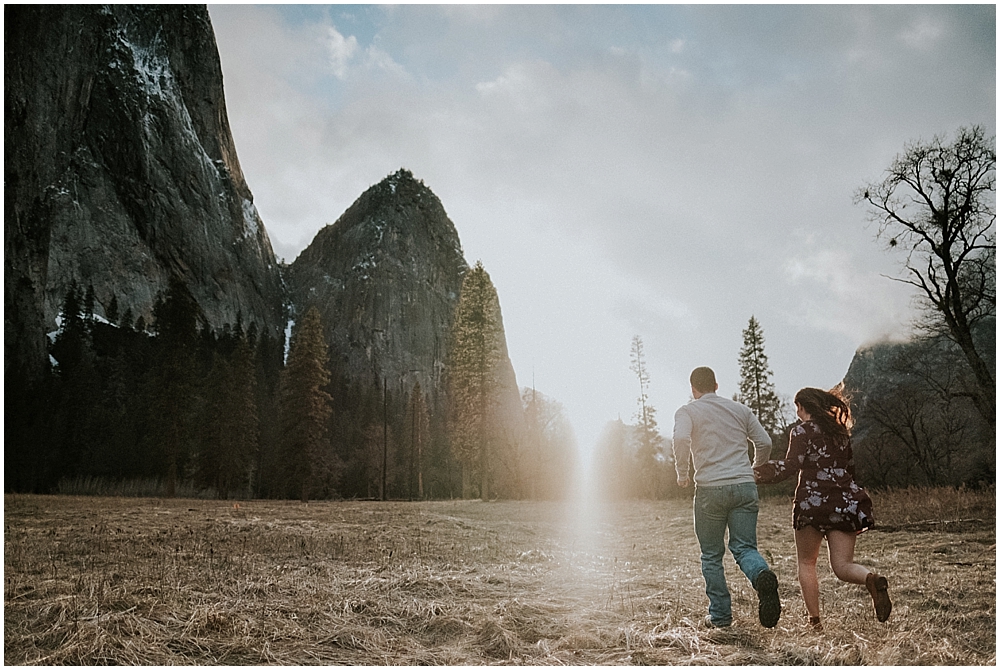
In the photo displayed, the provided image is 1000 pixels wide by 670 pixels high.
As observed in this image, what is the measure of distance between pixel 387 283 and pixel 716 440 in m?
59.5

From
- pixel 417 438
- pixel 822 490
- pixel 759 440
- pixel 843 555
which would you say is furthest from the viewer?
pixel 417 438

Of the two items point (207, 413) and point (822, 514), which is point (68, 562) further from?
point (207, 413)

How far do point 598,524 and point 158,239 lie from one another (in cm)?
2281

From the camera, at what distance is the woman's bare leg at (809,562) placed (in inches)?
149

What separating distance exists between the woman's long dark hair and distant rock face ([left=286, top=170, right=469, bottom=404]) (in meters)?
52.5

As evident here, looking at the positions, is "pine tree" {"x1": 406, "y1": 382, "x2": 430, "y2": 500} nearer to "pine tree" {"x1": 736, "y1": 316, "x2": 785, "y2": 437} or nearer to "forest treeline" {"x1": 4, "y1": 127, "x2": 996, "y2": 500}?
"forest treeline" {"x1": 4, "y1": 127, "x2": 996, "y2": 500}

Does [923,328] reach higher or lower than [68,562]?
higher

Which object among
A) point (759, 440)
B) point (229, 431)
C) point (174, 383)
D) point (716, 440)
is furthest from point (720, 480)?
point (229, 431)

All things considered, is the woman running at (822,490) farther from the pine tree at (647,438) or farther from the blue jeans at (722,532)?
the pine tree at (647,438)

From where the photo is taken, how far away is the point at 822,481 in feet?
12.6

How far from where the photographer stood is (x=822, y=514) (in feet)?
12.4

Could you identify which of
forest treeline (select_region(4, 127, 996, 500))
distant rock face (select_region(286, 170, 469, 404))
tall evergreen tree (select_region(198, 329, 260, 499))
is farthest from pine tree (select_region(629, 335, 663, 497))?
distant rock face (select_region(286, 170, 469, 404))

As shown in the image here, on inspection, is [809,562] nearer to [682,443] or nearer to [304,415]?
[682,443]

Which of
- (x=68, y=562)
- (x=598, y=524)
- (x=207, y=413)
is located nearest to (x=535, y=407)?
(x=207, y=413)
